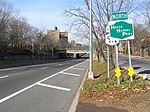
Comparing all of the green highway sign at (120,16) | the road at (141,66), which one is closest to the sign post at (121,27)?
the green highway sign at (120,16)

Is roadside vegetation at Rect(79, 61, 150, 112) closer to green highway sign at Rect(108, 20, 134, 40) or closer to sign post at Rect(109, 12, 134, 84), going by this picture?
sign post at Rect(109, 12, 134, 84)

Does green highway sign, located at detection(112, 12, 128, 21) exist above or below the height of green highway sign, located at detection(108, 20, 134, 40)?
above

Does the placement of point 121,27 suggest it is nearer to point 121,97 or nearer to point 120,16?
point 120,16

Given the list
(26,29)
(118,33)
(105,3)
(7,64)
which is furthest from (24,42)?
(118,33)

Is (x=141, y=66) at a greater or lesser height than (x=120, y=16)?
lesser

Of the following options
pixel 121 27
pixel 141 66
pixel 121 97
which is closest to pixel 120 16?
pixel 121 27

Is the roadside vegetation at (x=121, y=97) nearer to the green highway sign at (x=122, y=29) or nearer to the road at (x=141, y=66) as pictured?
the green highway sign at (x=122, y=29)

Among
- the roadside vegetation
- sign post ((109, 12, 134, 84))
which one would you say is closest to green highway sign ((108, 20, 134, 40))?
sign post ((109, 12, 134, 84))

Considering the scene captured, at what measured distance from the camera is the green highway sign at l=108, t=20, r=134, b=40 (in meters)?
12.0

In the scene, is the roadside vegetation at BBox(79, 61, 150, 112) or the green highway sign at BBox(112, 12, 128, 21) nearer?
the roadside vegetation at BBox(79, 61, 150, 112)

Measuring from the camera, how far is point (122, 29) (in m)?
12.1

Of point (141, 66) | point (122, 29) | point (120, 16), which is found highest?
point (120, 16)

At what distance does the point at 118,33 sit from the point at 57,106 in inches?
172

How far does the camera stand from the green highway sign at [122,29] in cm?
1195
